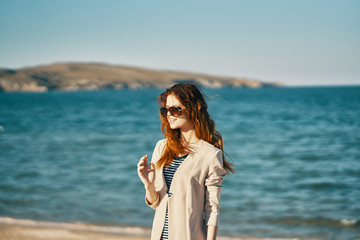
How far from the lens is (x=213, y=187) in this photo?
2736 mm

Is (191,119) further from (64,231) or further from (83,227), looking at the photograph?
(83,227)

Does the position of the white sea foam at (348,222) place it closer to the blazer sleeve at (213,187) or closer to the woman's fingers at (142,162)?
the blazer sleeve at (213,187)

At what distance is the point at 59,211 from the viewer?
28.3ft

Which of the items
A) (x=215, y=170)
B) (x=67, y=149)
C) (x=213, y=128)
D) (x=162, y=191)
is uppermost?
(x=213, y=128)

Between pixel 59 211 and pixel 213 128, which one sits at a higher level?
pixel 213 128

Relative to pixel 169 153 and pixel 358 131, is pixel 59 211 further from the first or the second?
pixel 358 131

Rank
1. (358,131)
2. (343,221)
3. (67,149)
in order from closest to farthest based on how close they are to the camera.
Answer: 1. (343,221)
2. (67,149)
3. (358,131)

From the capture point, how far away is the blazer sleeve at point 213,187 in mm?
2727

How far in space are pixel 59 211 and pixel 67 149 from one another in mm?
9443

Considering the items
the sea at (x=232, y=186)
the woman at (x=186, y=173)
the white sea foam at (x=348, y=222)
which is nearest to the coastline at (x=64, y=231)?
the sea at (x=232, y=186)

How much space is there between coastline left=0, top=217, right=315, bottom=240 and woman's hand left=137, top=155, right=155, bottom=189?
4.05 m

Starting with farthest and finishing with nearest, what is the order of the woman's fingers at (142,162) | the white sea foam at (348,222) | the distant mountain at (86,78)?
the distant mountain at (86,78), the white sea foam at (348,222), the woman's fingers at (142,162)

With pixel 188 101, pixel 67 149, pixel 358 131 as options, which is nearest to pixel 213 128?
pixel 188 101

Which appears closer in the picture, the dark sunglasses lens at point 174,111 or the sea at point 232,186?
the dark sunglasses lens at point 174,111
